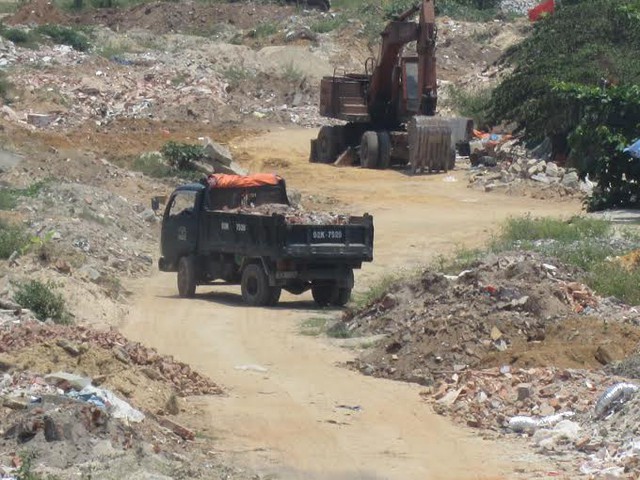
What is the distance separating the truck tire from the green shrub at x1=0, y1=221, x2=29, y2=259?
3222 millimetres

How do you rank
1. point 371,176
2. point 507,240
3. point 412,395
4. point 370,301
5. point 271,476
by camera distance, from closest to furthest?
point 271,476
point 412,395
point 370,301
point 507,240
point 371,176

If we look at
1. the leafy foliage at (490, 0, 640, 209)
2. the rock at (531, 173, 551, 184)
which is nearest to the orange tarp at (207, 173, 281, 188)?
the leafy foliage at (490, 0, 640, 209)

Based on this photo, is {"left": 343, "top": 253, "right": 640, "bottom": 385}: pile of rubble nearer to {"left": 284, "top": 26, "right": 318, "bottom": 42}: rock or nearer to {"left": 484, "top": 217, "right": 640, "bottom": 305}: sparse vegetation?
{"left": 484, "top": 217, "right": 640, "bottom": 305}: sparse vegetation

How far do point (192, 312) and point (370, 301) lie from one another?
2.79 m

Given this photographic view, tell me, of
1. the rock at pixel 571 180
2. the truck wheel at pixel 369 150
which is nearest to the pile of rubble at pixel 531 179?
the rock at pixel 571 180

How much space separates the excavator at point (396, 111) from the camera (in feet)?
125

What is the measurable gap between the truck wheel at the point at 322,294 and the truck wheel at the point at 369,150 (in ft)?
57.7

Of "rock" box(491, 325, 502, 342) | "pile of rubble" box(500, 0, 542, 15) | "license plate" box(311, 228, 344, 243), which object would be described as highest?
"pile of rubble" box(500, 0, 542, 15)

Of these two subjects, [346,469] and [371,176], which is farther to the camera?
[371,176]

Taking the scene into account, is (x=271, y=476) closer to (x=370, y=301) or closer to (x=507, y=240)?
(x=370, y=301)

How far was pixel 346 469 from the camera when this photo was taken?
1184 centimetres

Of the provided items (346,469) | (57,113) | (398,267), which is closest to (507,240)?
(398,267)

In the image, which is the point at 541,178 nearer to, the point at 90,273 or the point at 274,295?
the point at 274,295

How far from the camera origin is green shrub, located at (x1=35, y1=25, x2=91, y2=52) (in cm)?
5866
